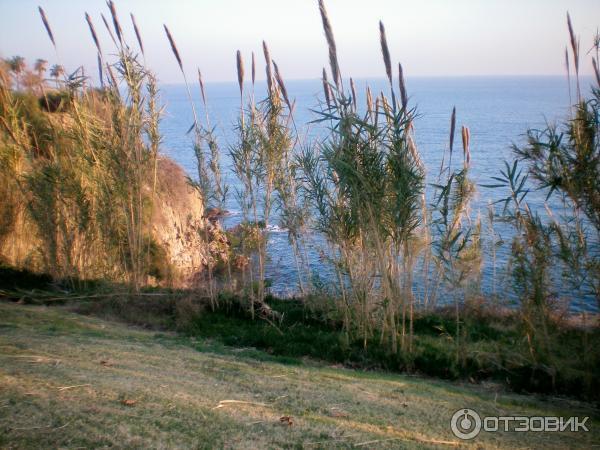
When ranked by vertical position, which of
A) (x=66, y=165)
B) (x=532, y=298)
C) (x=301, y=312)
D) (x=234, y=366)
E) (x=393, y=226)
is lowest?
(x=301, y=312)

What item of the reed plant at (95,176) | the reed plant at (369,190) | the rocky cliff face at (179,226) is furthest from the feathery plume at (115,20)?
the rocky cliff face at (179,226)

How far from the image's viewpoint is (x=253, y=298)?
8.92 m

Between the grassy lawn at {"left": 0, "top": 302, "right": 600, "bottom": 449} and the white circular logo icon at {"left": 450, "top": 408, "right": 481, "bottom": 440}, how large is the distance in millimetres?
85

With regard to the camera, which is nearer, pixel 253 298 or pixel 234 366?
pixel 234 366

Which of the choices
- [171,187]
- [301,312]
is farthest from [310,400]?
[171,187]

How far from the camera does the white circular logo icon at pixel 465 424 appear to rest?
4.24 m

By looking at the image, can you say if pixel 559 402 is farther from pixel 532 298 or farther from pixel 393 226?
pixel 393 226

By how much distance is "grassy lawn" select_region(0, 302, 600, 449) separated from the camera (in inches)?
141

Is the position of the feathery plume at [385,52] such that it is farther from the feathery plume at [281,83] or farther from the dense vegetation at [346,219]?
the feathery plume at [281,83]

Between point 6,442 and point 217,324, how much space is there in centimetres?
526

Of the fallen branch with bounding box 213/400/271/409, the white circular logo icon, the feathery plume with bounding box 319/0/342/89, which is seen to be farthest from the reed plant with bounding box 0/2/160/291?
the white circular logo icon

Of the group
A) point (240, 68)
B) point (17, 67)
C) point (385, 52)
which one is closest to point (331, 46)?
point (385, 52)

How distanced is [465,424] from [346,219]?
3402 mm

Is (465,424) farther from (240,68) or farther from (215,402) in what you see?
(240,68)
